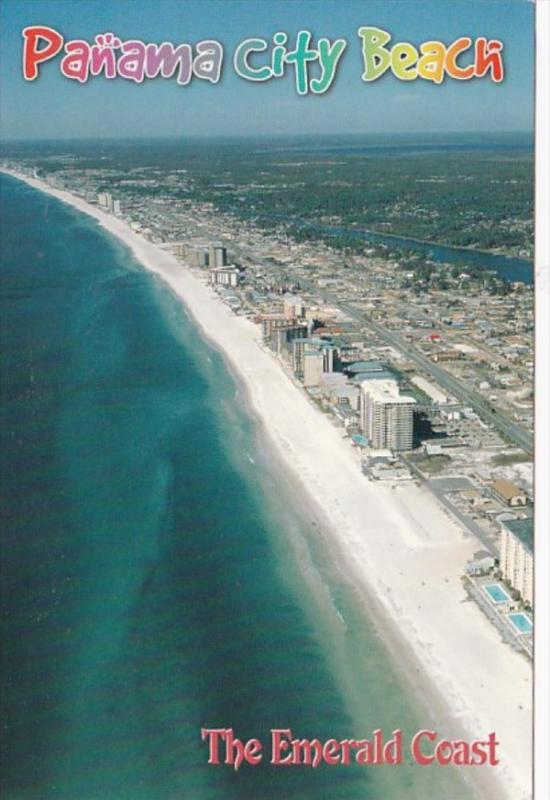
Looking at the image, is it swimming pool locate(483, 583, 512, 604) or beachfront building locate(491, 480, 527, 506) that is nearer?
swimming pool locate(483, 583, 512, 604)

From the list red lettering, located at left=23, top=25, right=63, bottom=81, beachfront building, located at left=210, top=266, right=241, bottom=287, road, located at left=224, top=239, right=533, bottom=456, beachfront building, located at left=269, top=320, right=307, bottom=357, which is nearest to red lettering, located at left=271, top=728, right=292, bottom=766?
road, located at left=224, top=239, right=533, bottom=456

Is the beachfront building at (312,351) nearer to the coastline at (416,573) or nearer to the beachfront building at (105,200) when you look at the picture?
the coastline at (416,573)

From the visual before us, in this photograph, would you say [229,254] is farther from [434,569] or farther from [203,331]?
[434,569]

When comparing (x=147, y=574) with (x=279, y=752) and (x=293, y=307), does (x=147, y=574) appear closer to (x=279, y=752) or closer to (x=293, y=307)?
(x=279, y=752)

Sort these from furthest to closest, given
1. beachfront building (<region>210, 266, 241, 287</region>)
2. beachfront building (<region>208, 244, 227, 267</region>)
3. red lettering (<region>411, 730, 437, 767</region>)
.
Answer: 1. beachfront building (<region>208, 244, 227, 267</region>)
2. beachfront building (<region>210, 266, 241, 287</region>)
3. red lettering (<region>411, 730, 437, 767</region>)

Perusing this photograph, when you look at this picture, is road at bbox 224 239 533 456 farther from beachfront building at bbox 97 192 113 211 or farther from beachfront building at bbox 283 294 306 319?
beachfront building at bbox 97 192 113 211

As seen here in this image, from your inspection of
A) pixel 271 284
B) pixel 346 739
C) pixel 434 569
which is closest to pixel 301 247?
pixel 271 284

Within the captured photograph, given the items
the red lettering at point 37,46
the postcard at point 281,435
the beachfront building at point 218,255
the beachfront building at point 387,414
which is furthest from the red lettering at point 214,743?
the red lettering at point 37,46
